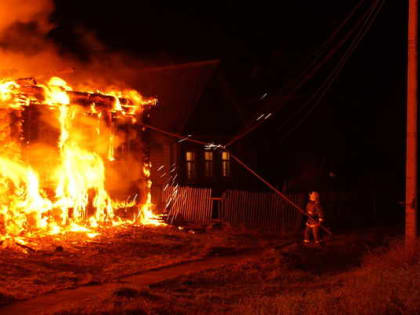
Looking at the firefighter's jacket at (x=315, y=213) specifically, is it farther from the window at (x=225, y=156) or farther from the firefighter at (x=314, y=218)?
the window at (x=225, y=156)

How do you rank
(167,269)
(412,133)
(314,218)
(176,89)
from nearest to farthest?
1. (412,133)
2. (167,269)
3. (314,218)
4. (176,89)

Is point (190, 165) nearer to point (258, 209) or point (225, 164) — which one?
point (225, 164)

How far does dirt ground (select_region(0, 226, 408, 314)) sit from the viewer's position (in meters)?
8.55

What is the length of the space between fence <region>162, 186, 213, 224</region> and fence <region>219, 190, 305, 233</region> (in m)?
0.59

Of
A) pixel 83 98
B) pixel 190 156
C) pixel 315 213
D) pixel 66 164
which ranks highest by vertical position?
pixel 83 98

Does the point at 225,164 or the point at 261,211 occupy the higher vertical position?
the point at 225,164

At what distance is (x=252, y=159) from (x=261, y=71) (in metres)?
7.63

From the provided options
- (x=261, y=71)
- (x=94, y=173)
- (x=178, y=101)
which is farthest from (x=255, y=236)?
(x=261, y=71)

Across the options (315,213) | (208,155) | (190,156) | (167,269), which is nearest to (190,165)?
(190,156)

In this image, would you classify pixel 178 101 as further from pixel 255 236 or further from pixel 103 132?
pixel 255 236

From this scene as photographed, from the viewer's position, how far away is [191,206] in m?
19.3

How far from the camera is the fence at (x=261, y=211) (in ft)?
55.8

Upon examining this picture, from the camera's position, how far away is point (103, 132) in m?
17.3

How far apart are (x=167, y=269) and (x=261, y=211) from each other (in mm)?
6382
